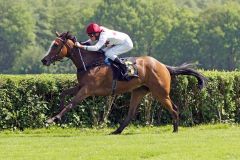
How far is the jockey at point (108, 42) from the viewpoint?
17.2 meters

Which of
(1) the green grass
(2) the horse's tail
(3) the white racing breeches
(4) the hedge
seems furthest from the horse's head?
(2) the horse's tail

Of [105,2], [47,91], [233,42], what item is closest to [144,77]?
[47,91]

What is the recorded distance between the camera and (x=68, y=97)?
19516 millimetres

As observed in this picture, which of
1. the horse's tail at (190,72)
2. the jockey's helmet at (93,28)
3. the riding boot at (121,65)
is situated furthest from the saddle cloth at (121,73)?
the horse's tail at (190,72)

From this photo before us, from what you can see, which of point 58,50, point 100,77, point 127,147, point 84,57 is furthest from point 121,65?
point 127,147

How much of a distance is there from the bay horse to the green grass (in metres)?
0.98

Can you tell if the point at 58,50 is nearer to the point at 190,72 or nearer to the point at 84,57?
the point at 84,57

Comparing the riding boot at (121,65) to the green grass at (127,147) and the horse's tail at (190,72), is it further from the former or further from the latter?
the horse's tail at (190,72)

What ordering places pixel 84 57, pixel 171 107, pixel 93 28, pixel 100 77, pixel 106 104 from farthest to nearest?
pixel 106 104 < pixel 171 107 < pixel 84 57 < pixel 100 77 < pixel 93 28

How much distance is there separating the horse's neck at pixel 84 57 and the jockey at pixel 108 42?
0.15m

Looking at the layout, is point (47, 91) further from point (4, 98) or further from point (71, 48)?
point (71, 48)

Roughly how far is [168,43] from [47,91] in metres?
95.5

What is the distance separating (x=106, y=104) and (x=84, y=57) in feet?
8.80

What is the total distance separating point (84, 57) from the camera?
17438 millimetres
